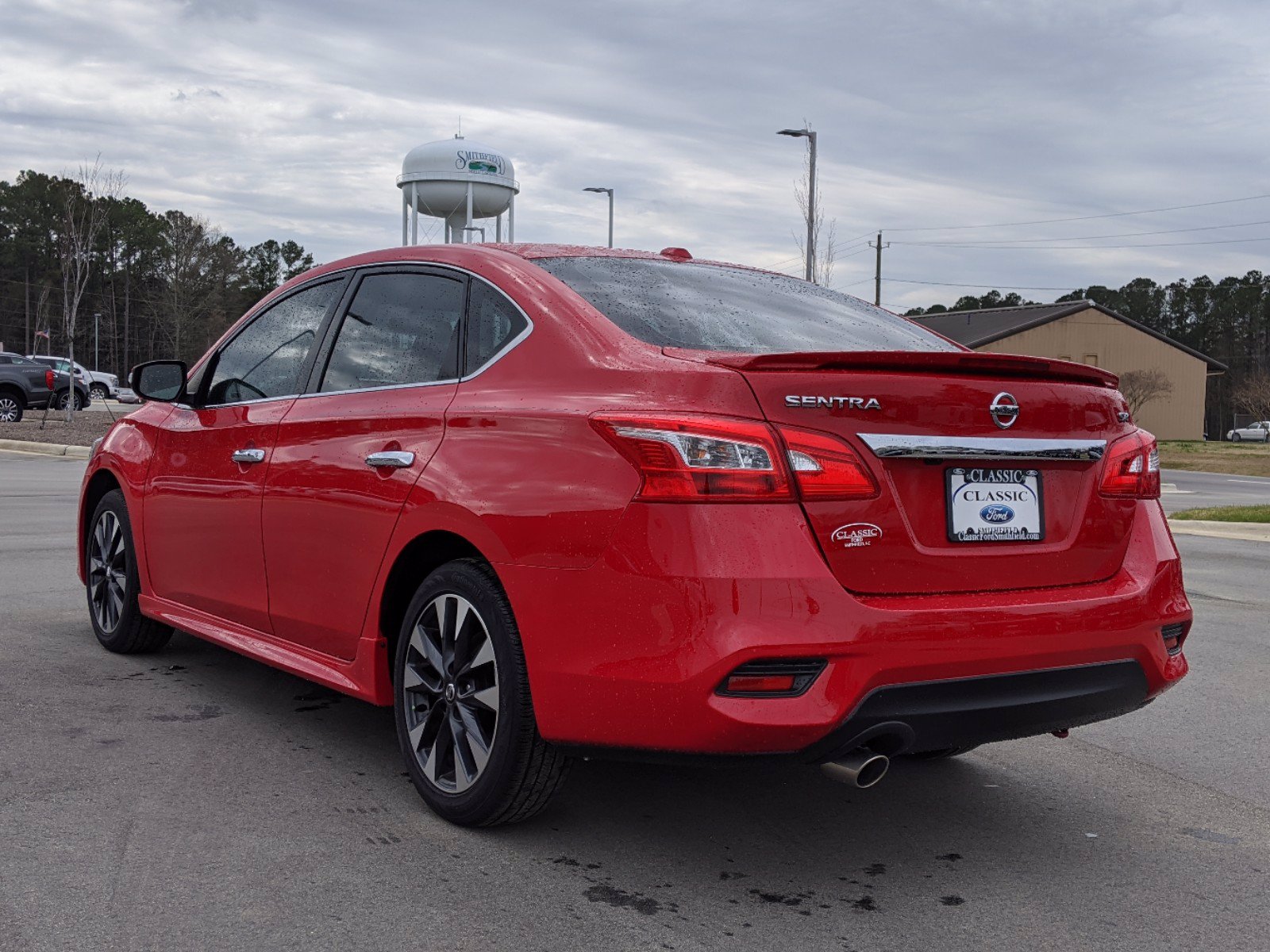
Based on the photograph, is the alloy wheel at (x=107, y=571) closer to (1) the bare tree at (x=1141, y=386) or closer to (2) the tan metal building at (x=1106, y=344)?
(2) the tan metal building at (x=1106, y=344)

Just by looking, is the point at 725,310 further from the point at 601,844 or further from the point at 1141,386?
the point at 1141,386

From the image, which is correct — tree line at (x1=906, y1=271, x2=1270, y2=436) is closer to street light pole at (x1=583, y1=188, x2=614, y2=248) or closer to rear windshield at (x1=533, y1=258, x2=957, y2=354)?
street light pole at (x1=583, y1=188, x2=614, y2=248)

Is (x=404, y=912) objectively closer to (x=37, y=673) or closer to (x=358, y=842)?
(x=358, y=842)

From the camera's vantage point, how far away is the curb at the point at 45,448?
73.4 feet

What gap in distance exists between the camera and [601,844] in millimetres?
3543

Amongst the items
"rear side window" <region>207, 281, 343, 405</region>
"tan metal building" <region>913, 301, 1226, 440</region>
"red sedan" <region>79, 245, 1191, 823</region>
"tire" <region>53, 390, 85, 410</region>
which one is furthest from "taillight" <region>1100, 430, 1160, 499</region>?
"tan metal building" <region>913, 301, 1226, 440</region>

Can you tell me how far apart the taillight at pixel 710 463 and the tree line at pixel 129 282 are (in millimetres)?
92300

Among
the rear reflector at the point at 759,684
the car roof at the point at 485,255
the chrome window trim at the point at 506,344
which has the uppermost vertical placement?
the car roof at the point at 485,255

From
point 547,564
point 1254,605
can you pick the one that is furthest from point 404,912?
point 1254,605

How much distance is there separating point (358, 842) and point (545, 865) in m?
0.52

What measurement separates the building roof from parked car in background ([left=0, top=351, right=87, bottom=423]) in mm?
37968

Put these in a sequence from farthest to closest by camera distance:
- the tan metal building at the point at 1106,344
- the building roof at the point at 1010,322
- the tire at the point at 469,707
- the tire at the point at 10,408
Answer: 1. the tan metal building at the point at 1106,344
2. the building roof at the point at 1010,322
3. the tire at the point at 10,408
4. the tire at the point at 469,707

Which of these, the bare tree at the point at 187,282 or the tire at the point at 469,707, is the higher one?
the bare tree at the point at 187,282

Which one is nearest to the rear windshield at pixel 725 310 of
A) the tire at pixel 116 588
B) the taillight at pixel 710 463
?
the taillight at pixel 710 463
